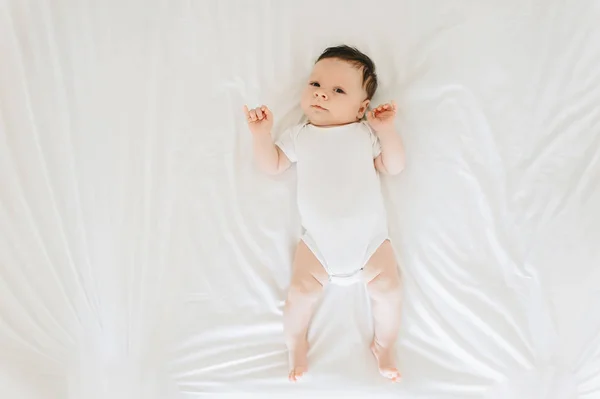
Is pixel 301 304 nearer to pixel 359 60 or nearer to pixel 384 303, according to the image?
pixel 384 303

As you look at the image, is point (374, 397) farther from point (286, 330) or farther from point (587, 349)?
point (587, 349)

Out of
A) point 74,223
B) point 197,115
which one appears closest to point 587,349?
point 197,115

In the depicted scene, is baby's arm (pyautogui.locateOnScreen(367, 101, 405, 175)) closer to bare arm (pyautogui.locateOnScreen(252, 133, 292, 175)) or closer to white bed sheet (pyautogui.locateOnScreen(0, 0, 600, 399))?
white bed sheet (pyautogui.locateOnScreen(0, 0, 600, 399))

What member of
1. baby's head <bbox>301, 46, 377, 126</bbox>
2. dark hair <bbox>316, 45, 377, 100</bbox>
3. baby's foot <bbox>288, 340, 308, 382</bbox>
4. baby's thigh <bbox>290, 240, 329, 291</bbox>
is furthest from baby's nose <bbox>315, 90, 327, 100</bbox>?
baby's foot <bbox>288, 340, 308, 382</bbox>

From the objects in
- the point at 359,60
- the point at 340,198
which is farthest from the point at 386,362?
the point at 359,60

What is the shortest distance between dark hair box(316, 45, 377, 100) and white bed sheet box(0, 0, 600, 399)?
0.06m

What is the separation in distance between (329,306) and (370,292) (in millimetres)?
104

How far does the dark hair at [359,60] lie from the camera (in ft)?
4.50

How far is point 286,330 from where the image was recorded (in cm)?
131

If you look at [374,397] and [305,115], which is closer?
[374,397]

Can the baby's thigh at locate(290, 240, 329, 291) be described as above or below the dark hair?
below

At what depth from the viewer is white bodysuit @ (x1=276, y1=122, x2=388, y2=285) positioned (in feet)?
4.28

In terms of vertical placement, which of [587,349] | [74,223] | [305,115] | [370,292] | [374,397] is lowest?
[374,397]

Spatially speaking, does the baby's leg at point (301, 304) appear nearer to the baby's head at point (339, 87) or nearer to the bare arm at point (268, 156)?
the bare arm at point (268, 156)
